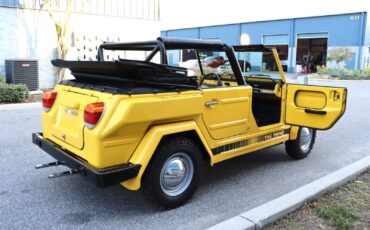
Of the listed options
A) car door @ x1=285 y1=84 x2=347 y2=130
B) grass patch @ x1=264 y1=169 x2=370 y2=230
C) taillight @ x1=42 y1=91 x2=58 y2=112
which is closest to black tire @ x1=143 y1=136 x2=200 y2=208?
grass patch @ x1=264 y1=169 x2=370 y2=230

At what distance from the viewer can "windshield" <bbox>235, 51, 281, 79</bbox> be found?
5.25 m

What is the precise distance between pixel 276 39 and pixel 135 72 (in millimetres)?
29945

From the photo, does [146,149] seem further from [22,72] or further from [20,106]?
[22,72]

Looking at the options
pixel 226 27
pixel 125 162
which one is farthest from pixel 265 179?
pixel 226 27

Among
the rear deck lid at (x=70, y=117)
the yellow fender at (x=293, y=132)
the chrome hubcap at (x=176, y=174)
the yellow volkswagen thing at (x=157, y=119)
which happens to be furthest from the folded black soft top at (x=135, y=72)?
the yellow fender at (x=293, y=132)

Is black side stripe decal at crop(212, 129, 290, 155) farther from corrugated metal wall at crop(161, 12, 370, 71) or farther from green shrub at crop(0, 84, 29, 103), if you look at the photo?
corrugated metal wall at crop(161, 12, 370, 71)

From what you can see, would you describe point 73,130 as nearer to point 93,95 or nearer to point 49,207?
point 93,95

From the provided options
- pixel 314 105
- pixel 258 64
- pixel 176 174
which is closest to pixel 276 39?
pixel 258 64

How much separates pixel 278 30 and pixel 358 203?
2881cm

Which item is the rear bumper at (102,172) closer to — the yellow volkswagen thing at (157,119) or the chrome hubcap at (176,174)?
the yellow volkswagen thing at (157,119)

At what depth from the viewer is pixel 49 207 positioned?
3.69 metres

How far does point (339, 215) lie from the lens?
11.5 feet

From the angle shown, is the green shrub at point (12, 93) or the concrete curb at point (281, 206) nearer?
the concrete curb at point (281, 206)

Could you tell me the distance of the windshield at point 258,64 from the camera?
525 centimetres
